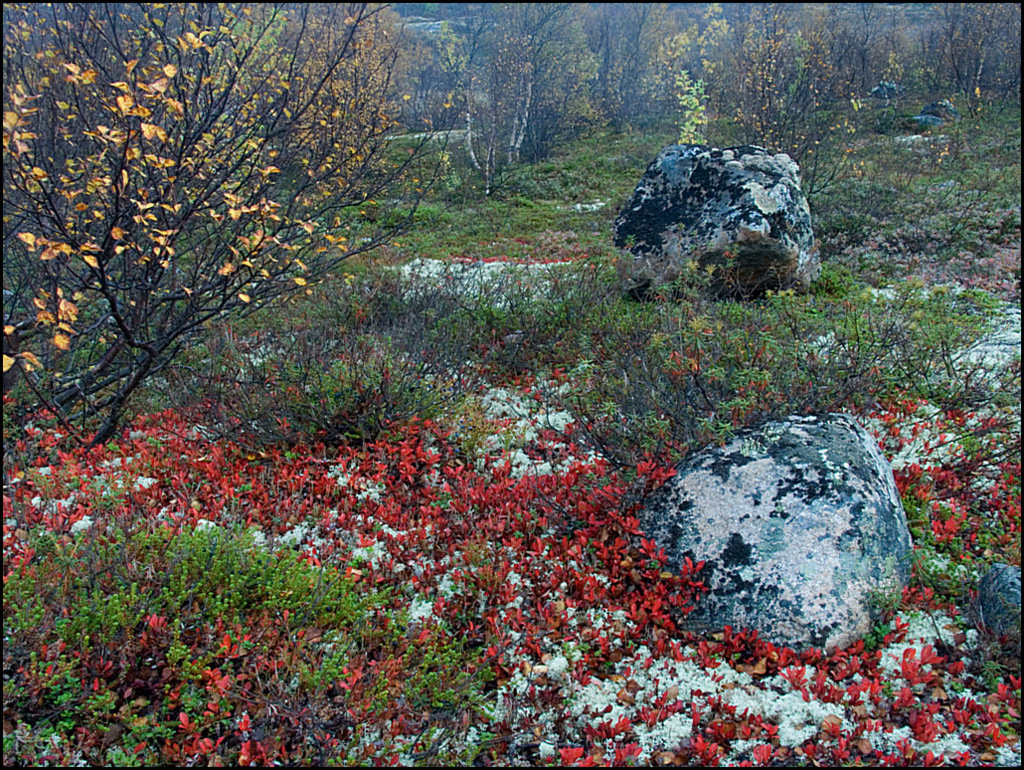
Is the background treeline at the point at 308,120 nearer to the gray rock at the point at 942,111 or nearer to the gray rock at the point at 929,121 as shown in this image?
the gray rock at the point at 942,111

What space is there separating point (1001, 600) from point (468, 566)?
8.16 ft

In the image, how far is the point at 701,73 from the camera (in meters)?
35.1

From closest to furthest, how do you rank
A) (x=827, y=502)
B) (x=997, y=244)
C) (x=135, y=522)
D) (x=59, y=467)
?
1. (x=827, y=502)
2. (x=135, y=522)
3. (x=59, y=467)
4. (x=997, y=244)

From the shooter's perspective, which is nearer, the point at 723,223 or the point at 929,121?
the point at 723,223

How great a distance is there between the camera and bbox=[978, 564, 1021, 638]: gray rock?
2.81 metres

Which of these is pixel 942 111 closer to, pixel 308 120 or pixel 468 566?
pixel 308 120

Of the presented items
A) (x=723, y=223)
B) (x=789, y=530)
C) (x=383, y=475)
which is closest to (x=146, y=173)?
(x=383, y=475)

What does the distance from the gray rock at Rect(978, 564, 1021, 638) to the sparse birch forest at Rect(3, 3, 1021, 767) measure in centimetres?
3

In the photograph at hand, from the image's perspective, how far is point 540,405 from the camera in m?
5.27

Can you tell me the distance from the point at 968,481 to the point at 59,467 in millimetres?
6060

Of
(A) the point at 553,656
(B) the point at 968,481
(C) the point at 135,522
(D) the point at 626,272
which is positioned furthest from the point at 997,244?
(C) the point at 135,522

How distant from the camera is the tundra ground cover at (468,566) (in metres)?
2.37

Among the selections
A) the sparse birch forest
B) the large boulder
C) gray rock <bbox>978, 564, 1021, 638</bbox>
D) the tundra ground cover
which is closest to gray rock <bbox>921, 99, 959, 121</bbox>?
the sparse birch forest

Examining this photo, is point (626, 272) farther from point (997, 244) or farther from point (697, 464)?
point (997, 244)
